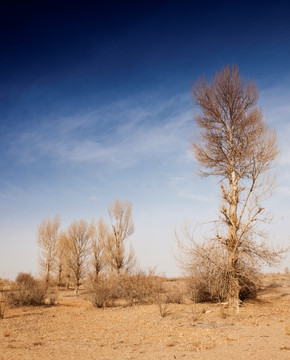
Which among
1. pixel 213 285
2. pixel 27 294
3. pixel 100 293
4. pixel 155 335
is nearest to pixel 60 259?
pixel 27 294

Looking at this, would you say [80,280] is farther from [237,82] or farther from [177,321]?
[237,82]

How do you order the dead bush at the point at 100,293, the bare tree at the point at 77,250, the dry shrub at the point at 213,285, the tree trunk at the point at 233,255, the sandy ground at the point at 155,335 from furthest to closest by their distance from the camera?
the bare tree at the point at 77,250 < the dead bush at the point at 100,293 < the dry shrub at the point at 213,285 < the tree trunk at the point at 233,255 < the sandy ground at the point at 155,335

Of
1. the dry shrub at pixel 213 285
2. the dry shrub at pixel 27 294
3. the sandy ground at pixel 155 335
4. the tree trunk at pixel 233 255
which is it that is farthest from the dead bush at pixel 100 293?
the tree trunk at pixel 233 255

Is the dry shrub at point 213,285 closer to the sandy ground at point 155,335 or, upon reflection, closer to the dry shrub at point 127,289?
the sandy ground at point 155,335

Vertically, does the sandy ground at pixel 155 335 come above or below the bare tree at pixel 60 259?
below

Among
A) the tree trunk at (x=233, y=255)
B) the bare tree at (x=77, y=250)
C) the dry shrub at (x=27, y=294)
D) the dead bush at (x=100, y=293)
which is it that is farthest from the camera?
the bare tree at (x=77, y=250)

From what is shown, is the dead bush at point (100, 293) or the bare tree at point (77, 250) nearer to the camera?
the dead bush at point (100, 293)

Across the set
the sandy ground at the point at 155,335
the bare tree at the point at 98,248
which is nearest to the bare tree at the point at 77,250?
the bare tree at the point at 98,248

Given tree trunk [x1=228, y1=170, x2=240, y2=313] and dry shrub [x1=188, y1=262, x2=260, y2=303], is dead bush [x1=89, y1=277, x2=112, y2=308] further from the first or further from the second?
tree trunk [x1=228, y1=170, x2=240, y2=313]

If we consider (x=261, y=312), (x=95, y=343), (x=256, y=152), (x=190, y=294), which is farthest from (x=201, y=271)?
(x=95, y=343)

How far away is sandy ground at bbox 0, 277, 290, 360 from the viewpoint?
658cm

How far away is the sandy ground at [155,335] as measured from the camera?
658cm

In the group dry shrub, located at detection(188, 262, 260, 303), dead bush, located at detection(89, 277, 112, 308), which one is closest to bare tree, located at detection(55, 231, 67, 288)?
dead bush, located at detection(89, 277, 112, 308)

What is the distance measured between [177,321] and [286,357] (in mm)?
5540
